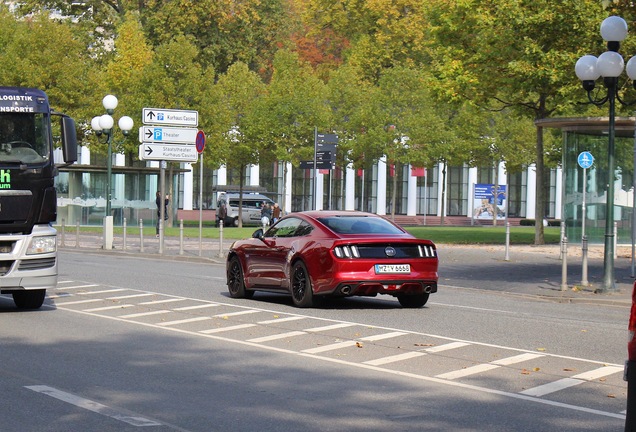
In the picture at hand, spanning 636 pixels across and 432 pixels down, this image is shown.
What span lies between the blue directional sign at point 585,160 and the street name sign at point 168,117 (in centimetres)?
1156

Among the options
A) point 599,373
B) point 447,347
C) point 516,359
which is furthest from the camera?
Answer: point 447,347

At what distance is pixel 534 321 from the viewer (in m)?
15.9

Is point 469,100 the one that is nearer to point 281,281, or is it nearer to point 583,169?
point 583,169

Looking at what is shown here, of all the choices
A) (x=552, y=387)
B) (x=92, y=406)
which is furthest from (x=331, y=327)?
(x=92, y=406)

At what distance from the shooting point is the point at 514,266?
2973cm

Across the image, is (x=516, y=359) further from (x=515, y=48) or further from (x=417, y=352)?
(x=515, y=48)

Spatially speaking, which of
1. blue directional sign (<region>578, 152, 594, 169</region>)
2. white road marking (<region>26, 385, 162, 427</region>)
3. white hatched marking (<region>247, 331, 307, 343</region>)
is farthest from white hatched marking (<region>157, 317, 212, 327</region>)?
blue directional sign (<region>578, 152, 594, 169</region>)

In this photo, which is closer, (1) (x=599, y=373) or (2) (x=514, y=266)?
(1) (x=599, y=373)

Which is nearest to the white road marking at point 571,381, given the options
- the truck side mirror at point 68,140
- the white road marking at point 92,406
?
the white road marking at point 92,406

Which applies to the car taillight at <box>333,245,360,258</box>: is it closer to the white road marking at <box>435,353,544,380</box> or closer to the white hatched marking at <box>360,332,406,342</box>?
the white hatched marking at <box>360,332,406,342</box>

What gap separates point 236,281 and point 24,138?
15.2 feet

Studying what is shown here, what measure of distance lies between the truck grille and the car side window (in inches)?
146

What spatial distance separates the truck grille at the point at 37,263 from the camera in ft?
51.9

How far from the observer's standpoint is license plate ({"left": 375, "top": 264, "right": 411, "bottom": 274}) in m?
16.7
